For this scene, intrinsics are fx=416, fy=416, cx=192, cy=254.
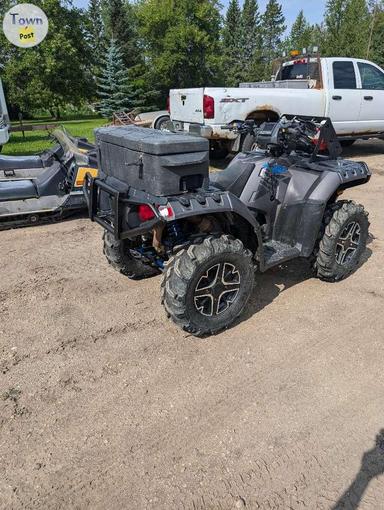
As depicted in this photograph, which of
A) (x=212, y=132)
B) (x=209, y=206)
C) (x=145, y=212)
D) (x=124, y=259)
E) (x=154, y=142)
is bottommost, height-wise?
(x=124, y=259)

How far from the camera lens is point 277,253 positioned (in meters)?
3.78

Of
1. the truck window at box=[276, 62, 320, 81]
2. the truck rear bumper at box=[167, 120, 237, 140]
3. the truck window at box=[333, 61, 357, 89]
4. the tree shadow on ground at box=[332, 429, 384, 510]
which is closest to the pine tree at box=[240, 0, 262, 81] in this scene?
the truck window at box=[276, 62, 320, 81]

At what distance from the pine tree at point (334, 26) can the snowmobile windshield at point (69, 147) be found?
108 ft

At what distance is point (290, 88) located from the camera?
9.49 meters

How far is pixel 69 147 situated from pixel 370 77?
7836mm

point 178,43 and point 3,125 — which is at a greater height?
point 178,43

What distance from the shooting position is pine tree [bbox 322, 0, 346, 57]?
3316 cm

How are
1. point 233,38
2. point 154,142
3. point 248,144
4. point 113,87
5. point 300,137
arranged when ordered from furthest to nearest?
point 233,38
point 113,87
point 248,144
point 300,137
point 154,142

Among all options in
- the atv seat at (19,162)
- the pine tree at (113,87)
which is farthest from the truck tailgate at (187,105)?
the pine tree at (113,87)

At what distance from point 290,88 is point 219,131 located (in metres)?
2.40

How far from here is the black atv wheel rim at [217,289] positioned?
3.19 meters

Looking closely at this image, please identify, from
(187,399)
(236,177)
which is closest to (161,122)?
(236,177)

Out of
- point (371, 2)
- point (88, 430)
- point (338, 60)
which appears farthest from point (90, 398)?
point (371, 2)

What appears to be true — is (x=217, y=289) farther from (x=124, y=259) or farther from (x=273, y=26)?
(x=273, y=26)
